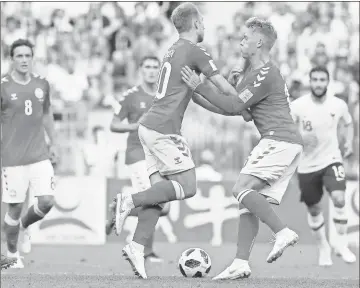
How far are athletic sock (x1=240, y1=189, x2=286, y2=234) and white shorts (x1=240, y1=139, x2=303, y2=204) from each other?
249 mm

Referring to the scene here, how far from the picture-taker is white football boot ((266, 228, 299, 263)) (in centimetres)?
807

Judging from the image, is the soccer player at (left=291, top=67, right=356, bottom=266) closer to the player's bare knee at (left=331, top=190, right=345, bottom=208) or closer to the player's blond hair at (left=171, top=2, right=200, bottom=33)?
the player's bare knee at (left=331, top=190, right=345, bottom=208)

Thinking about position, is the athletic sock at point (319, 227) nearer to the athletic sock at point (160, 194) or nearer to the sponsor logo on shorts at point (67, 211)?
the sponsor logo on shorts at point (67, 211)

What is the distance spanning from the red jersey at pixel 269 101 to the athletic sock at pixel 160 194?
97cm

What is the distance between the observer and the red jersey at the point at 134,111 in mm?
12586

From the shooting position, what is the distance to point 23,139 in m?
11.2

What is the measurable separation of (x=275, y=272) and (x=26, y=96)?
3.77m

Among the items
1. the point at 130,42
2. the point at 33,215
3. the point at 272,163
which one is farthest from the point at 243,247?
the point at 130,42

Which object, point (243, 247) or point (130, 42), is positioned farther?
point (130, 42)

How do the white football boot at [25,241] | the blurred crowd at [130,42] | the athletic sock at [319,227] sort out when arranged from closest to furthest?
the white football boot at [25,241]
the athletic sock at [319,227]
the blurred crowd at [130,42]

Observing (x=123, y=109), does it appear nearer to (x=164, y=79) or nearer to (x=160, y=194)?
(x=164, y=79)

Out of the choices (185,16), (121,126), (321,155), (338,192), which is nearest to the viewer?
(185,16)

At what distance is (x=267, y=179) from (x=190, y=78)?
118 centimetres

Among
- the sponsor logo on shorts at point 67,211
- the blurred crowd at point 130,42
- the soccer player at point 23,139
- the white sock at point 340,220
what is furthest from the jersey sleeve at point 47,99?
the blurred crowd at point 130,42
